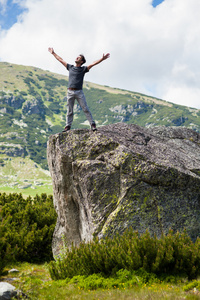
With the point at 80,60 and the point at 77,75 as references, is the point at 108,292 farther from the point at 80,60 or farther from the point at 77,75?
the point at 80,60

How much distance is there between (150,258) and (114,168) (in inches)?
159

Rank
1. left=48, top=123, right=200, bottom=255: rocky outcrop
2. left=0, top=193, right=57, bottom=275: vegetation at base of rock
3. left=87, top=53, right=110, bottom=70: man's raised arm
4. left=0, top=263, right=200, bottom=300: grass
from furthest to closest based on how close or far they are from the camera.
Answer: left=0, top=193, right=57, bottom=275: vegetation at base of rock, left=87, top=53, right=110, bottom=70: man's raised arm, left=48, top=123, right=200, bottom=255: rocky outcrop, left=0, top=263, right=200, bottom=300: grass

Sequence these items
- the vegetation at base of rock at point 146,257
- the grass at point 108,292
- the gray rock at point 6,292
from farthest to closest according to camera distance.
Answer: the vegetation at base of rock at point 146,257
the gray rock at point 6,292
the grass at point 108,292

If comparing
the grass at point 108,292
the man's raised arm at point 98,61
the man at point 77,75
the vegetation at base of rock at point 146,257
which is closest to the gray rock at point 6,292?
the grass at point 108,292

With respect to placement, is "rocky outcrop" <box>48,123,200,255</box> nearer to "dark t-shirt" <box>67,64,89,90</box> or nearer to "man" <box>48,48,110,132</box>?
"man" <box>48,48,110,132</box>

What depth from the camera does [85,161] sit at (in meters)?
12.0

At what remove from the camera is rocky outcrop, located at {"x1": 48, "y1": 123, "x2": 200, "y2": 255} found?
10992mm

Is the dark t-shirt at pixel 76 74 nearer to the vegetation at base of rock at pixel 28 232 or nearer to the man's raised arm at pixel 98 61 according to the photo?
the man's raised arm at pixel 98 61

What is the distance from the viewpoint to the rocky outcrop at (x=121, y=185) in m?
11.0

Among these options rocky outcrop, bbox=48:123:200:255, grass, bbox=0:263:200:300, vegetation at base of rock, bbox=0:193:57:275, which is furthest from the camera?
vegetation at base of rock, bbox=0:193:57:275

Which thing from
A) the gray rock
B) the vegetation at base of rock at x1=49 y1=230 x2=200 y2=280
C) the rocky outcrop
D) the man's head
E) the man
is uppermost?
the man's head

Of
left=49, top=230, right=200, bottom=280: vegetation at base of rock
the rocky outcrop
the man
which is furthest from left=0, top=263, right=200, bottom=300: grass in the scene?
the man

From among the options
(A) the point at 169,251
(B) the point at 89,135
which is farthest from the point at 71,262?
(B) the point at 89,135

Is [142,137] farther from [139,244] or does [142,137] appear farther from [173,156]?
[139,244]
